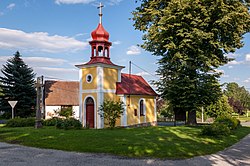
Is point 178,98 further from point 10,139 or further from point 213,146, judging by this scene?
point 10,139

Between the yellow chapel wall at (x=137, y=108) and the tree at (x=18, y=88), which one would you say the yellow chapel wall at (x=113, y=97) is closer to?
the yellow chapel wall at (x=137, y=108)

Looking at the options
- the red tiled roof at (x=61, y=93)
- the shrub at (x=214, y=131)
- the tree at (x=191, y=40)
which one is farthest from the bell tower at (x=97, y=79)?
the red tiled roof at (x=61, y=93)

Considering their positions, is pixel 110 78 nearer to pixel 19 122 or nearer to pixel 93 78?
pixel 93 78

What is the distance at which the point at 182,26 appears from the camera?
21.2 metres

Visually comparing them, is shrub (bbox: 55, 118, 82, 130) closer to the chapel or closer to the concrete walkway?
the chapel

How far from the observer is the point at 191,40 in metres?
20.7

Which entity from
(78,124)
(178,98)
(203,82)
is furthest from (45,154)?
(203,82)

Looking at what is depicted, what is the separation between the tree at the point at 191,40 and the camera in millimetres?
20312

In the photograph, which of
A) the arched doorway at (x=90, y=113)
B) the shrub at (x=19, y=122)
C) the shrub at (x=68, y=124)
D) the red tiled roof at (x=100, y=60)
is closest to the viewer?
the shrub at (x=68, y=124)

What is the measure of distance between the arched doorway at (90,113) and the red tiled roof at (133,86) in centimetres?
259

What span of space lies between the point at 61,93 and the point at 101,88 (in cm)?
2069

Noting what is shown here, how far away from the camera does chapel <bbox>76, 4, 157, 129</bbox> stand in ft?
78.0

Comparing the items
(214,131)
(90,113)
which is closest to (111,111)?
(90,113)

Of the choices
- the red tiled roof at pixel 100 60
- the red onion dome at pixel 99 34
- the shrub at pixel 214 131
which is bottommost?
the shrub at pixel 214 131
